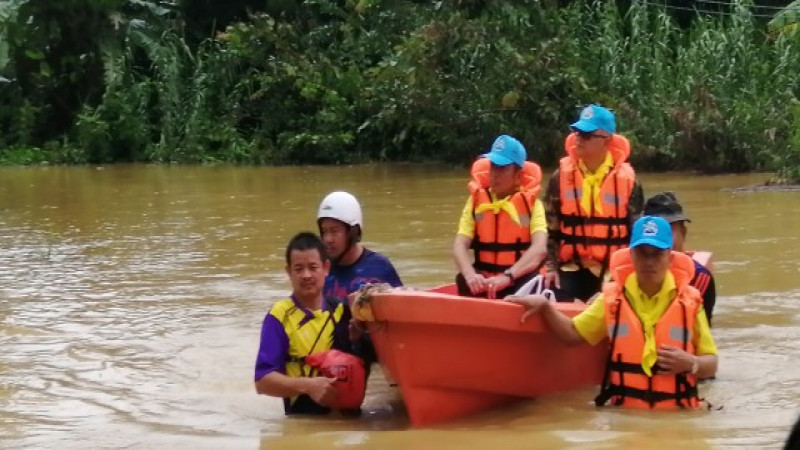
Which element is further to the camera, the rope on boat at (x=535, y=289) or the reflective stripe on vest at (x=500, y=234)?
the reflective stripe on vest at (x=500, y=234)

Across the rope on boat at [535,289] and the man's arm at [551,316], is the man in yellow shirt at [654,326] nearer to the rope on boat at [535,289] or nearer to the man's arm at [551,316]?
the man's arm at [551,316]

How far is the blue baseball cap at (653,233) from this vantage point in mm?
5391

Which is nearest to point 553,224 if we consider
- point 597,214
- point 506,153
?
point 597,214

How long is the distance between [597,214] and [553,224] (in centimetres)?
25

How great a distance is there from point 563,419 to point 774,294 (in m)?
3.58

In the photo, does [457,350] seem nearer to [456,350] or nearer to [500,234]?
[456,350]

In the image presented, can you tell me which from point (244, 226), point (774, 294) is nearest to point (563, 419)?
point (774, 294)

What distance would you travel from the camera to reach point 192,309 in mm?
9047

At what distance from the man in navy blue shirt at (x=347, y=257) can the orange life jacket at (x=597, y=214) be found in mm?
1259

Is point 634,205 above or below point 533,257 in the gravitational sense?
above

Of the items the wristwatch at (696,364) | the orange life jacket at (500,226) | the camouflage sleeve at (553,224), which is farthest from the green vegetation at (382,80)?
the wristwatch at (696,364)

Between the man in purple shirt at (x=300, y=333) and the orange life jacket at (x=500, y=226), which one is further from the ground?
the orange life jacket at (x=500, y=226)

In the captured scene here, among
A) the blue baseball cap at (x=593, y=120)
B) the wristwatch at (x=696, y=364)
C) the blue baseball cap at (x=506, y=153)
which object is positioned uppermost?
the blue baseball cap at (x=593, y=120)

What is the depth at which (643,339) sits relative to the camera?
5523mm
